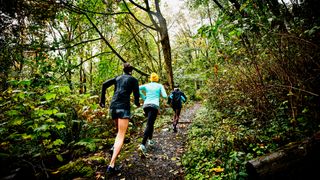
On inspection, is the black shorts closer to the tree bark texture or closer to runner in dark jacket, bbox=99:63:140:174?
runner in dark jacket, bbox=99:63:140:174

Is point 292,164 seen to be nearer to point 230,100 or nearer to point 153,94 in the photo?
point 153,94

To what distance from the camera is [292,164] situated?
2984 millimetres

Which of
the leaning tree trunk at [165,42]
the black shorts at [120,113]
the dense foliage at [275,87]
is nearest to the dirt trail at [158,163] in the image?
the dense foliage at [275,87]

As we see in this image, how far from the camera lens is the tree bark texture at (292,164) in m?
2.94

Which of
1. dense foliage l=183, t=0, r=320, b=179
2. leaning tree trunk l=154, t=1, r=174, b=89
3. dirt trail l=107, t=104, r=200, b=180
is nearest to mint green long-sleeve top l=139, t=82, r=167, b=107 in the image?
dirt trail l=107, t=104, r=200, b=180

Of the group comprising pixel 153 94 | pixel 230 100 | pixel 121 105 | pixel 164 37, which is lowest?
pixel 230 100

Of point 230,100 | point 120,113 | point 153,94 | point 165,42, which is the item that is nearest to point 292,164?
point 120,113

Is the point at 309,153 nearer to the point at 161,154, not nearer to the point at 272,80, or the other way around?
the point at 272,80

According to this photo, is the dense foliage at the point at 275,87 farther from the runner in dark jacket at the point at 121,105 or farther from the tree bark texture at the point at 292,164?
the runner in dark jacket at the point at 121,105

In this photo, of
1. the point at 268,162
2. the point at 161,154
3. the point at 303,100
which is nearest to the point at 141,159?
the point at 161,154

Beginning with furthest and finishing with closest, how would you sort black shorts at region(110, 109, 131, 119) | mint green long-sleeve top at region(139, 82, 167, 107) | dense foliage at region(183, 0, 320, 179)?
1. mint green long-sleeve top at region(139, 82, 167, 107)
2. black shorts at region(110, 109, 131, 119)
3. dense foliage at region(183, 0, 320, 179)

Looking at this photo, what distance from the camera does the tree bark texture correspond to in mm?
2938

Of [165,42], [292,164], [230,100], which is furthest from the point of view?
[165,42]

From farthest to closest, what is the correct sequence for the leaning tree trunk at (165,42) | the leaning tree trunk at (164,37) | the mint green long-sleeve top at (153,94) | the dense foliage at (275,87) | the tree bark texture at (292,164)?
the leaning tree trunk at (165,42)
the leaning tree trunk at (164,37)
the mint green long-sleeve top at (153,94)
the dense foliage at (275,87)
the tree bark texture at (292,164)
